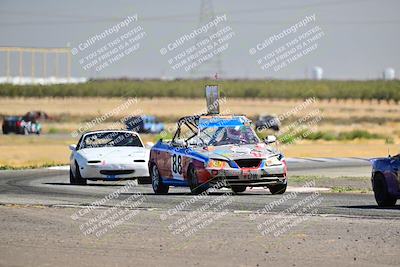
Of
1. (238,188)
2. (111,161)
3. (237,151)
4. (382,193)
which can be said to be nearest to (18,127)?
(111,161)

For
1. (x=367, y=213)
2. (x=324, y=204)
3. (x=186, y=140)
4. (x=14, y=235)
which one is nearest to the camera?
(x=14, y=235)

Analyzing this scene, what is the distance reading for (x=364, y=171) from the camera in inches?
1305

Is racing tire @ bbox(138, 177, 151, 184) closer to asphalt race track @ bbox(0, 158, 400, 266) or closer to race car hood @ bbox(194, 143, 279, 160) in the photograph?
asphalt race track @ bbox(0, 158, 400, 266)

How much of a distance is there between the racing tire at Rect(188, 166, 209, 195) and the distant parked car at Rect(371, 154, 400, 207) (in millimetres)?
3647

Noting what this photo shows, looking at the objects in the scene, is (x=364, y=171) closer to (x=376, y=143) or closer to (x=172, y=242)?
(x=172, y=242)

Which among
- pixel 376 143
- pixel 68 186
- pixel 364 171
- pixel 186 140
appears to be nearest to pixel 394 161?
pixel 186 140

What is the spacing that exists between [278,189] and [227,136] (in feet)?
4.64

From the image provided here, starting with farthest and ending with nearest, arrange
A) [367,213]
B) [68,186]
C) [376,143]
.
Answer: [376,143]
[68,186]
[367,213]

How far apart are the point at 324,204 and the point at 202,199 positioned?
2.29 m

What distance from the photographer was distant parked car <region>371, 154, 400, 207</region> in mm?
17969

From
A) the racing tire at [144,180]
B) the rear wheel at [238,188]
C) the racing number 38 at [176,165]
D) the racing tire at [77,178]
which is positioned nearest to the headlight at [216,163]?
the rear wheel at [238,188]

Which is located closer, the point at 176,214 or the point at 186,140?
the point at 176,214

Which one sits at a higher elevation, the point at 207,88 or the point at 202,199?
the point at 207,88

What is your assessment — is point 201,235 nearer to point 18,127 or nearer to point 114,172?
point 114,172
